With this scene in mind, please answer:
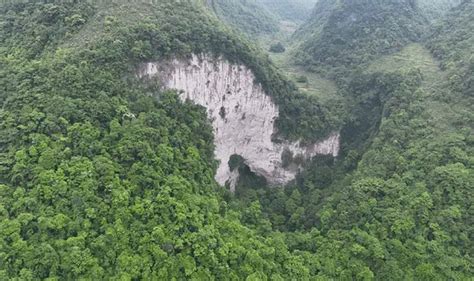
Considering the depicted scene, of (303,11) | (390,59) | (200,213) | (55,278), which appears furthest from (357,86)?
(303,11)

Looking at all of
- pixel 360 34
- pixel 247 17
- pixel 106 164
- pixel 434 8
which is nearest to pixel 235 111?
pixel 106 164

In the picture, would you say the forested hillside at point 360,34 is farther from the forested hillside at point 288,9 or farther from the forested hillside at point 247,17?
the forested hillside at point 288,9

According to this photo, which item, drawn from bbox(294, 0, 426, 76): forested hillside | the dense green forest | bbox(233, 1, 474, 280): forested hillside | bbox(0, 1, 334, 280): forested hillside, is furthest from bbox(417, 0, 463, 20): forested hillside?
bbox(0, 1, 334, 280): forested hillside

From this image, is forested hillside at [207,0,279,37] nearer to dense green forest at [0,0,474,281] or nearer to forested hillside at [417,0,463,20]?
forested hillside at [417,0,463,20]

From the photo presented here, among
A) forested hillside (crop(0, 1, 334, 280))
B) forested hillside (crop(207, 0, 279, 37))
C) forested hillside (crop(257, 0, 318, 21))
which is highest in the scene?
forested hillside (crop(257, 0, 318, 21))

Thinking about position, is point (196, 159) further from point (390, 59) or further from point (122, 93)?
point (390, 59)

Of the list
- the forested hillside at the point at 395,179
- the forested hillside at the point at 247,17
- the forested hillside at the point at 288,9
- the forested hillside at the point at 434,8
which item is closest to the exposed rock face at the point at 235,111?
the forested hillside at the point at 395,179
